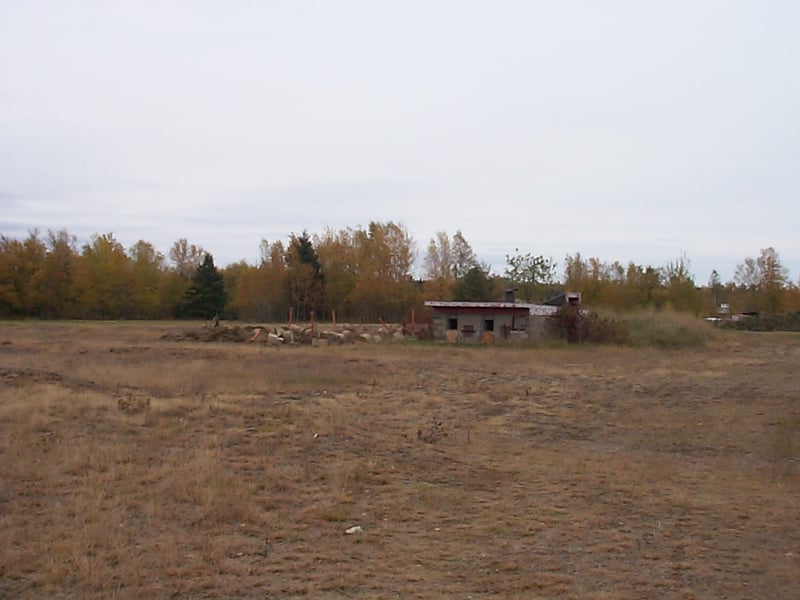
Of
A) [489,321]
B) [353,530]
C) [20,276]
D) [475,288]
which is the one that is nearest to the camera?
[353,530]

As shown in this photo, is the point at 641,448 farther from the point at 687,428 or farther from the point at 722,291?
the point at 722,291

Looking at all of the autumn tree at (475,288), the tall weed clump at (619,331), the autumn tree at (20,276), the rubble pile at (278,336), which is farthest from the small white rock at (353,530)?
the autumn tree at (20,276)

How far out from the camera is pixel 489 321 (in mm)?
40625

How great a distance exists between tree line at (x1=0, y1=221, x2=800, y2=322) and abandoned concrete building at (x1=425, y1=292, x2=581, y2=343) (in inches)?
734

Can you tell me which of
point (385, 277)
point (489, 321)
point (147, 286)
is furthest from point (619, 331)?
point (147, 286)

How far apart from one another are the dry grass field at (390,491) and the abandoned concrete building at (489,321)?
20777 mm

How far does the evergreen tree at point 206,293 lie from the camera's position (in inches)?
2753

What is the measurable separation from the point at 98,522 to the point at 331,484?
2.73 meters

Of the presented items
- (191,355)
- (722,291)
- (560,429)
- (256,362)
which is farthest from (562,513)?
(722,291)

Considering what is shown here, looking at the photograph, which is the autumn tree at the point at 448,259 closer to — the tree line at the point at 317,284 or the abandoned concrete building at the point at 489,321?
the tree line at the point at 317,284

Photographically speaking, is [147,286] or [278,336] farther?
[147,286]

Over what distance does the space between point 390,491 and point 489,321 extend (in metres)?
32.4

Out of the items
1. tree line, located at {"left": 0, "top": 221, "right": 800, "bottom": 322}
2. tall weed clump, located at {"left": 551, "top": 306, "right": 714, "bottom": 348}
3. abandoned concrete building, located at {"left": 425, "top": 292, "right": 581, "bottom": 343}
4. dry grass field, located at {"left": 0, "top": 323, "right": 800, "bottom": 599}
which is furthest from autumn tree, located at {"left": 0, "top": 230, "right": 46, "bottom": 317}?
dry grass field, located at {"left": 0, "top": 323, "right": 800, "bottom": 599}

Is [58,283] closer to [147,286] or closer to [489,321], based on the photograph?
[147,286]
